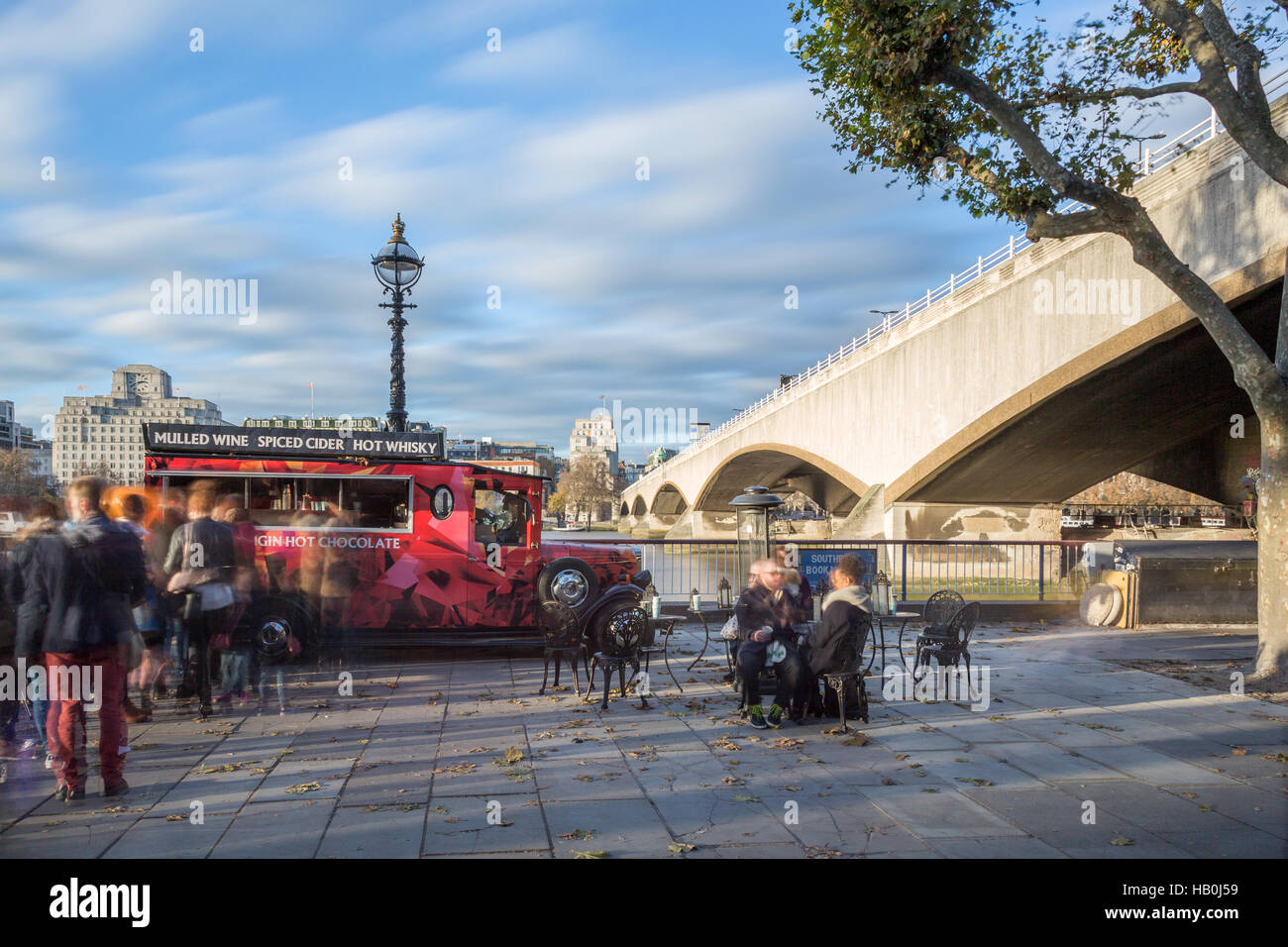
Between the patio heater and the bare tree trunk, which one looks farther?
the patio heater

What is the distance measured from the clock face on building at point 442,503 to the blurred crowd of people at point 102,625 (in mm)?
2557

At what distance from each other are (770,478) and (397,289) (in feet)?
173

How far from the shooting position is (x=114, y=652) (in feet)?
17.8

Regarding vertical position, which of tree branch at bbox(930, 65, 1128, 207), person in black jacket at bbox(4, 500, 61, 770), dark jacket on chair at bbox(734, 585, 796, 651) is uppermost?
tree branch at bbox(930, 65, 1128, 207)

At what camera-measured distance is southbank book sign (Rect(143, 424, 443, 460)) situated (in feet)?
31.3

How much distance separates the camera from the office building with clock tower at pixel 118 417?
33906 millimetres

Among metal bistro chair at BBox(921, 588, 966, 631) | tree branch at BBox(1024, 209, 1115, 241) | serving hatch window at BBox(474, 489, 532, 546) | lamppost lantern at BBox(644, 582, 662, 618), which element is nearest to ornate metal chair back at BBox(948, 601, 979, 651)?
metal bistro chair at BBox(921, 588, 966, 631)

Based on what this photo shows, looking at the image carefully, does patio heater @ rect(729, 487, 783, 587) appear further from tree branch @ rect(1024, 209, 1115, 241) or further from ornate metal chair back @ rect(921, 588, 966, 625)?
tree branch @ rect(1024, 209, 1115, 241)

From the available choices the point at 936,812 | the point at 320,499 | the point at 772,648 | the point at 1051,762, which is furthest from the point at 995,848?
the point at 320,499

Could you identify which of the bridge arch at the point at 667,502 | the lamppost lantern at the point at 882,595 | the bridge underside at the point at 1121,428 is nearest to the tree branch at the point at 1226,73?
the lamppost lantern at the point at 882,595

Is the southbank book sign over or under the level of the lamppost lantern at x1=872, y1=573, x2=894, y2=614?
over

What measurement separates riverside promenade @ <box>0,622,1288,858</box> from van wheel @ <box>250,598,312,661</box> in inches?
25.2

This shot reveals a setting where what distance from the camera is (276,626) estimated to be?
9.41 meters
